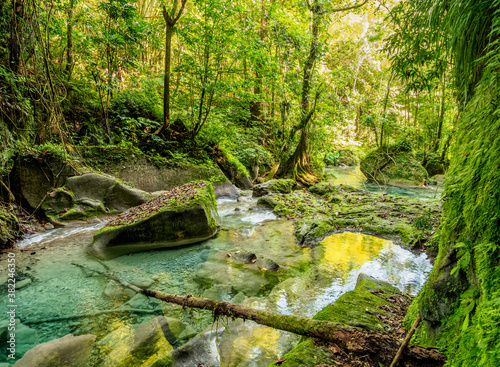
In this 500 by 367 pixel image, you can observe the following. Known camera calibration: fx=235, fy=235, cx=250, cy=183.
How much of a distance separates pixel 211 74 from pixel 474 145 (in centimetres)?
987

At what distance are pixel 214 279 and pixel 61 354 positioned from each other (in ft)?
7.29

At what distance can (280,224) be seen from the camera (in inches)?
286

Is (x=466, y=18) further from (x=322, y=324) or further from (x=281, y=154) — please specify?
(x=281, y=154)

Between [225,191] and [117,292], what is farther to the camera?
[225,191]

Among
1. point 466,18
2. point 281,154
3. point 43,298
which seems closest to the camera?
point 466,18

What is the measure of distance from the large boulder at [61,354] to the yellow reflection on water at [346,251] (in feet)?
12.3

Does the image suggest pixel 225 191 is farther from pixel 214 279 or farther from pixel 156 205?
pixel 214 279

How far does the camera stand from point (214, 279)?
4.27 meters

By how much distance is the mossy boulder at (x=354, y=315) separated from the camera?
1.76 metres

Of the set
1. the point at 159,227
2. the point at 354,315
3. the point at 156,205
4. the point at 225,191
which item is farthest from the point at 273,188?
the point at 354,315

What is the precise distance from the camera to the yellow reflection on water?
4551 millimetres

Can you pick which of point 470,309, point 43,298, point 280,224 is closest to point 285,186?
point 280,224

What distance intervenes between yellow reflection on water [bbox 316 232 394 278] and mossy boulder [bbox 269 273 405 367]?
3.77 feet

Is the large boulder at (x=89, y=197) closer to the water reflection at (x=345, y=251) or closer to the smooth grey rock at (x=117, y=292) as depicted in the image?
the smooth grey rock at (x=117, y=292)
